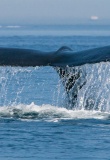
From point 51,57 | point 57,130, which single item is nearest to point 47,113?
point 57,130

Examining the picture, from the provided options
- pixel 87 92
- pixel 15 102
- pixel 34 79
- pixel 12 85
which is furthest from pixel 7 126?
pixel 34 79

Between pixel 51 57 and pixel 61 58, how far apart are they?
0.17m

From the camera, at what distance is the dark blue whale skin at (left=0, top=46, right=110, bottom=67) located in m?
10.9

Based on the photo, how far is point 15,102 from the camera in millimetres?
15359

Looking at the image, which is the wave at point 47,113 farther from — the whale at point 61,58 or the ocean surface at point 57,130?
the whale at point 61,58

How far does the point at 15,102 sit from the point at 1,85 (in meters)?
4.29

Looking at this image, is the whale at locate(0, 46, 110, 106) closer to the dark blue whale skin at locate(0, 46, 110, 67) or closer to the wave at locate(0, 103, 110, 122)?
the dark blue whale skin at locate(0, 46, 110, 67)

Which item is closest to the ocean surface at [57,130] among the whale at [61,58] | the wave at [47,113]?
the wave at [47,113]

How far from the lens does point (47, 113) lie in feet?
42.4

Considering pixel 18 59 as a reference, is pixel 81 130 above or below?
below

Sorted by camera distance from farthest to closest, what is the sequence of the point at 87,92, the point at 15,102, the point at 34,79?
the point at 34,79 < the point at 15,102 < the point at 87,92

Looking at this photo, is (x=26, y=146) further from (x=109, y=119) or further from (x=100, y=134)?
(x=109, y=119)

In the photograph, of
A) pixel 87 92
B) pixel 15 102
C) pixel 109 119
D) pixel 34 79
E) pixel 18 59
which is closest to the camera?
pixel 18 59

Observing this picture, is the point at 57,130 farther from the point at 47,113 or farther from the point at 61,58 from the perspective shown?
the point at 47,113
